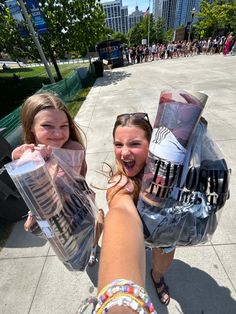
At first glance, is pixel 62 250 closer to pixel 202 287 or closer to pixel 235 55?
pixel 202 287

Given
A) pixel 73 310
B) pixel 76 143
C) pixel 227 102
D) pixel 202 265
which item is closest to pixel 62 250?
pixel 76 143

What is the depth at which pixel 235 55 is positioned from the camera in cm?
1812

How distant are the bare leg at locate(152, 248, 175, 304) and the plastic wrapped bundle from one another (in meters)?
0.65

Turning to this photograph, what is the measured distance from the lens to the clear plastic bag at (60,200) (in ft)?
2.99

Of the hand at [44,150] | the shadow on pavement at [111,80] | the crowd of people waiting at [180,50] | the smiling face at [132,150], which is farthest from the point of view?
the crowd of people waiting at [180,50]

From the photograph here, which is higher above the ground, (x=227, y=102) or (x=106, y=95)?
(x=227, y=102)

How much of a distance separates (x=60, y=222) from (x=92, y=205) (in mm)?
381

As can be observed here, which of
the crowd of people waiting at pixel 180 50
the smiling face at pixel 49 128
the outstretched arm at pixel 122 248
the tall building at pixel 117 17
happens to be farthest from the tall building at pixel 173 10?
the outstretched arm at pixel 122 248

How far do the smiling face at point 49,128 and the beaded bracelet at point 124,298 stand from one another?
3.94 ft

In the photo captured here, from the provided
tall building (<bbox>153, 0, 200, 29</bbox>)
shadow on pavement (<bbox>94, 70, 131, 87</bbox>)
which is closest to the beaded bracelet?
shadow on pavement (<bbox>94, 70, 131, 87</bbox>)

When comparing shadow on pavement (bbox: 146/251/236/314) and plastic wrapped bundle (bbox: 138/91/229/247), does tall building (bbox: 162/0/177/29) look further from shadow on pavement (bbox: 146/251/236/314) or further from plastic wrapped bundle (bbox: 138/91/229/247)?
plastic wrapped bundle (bbox: 138/91/229/247)

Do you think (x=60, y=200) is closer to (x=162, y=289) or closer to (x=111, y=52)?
(x=162, y=289)

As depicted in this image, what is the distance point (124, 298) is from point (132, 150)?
2.78 ft

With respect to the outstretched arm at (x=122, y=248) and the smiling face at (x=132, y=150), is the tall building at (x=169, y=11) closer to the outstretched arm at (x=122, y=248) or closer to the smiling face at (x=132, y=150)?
the smiling face at (x=132, y=150)
